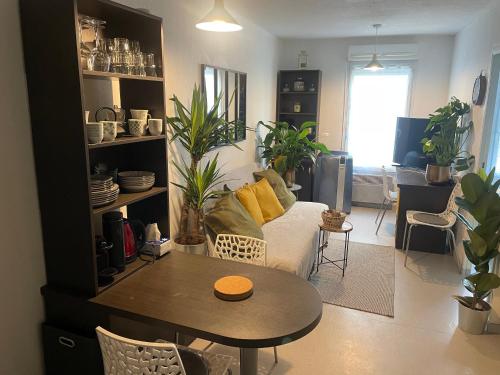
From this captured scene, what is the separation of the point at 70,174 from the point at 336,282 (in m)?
2.58

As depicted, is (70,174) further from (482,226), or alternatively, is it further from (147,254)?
(482,226)

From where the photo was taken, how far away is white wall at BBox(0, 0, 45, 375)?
5.29 feet

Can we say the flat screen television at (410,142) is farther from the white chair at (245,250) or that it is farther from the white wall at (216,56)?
the white chair at (245,250)

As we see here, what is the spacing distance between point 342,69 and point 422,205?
2637 mm

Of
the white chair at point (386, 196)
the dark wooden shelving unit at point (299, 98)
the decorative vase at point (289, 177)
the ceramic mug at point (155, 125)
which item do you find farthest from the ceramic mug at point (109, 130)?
the dark wooden shelving unit at point (299, 98)

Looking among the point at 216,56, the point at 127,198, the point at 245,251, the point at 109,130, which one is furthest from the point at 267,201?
the point at 109,130

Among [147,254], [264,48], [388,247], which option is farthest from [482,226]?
[264,48]

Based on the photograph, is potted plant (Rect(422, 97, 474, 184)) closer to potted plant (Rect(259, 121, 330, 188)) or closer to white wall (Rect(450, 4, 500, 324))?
white wall (Rect(450, 4, 500, 324))

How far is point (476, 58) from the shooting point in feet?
12.6

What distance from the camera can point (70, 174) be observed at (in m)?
1.66

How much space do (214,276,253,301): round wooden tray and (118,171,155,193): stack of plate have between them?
0.70 m

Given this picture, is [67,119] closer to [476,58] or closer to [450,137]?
[450,137]

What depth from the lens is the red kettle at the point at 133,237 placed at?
2.08m

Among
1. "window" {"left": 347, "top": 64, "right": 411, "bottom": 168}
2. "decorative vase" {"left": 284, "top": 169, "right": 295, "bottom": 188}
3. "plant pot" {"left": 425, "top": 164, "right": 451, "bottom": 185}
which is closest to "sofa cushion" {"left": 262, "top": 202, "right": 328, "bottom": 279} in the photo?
"decorative vase" {"left": 284, "top": 169, "right": 295, "bottom": 188}
